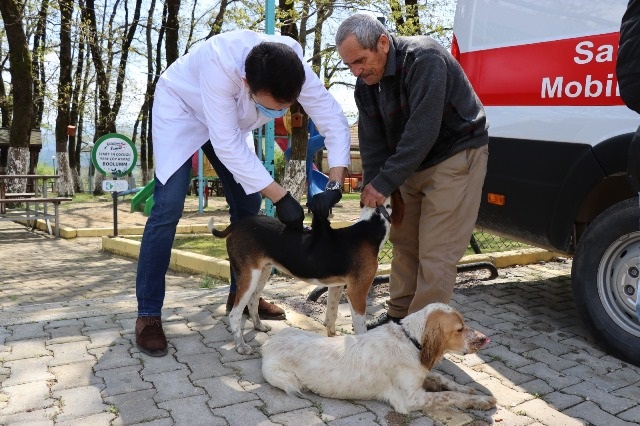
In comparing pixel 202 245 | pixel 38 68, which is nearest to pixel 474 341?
pixel 202 245

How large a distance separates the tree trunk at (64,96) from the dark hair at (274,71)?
678 inches

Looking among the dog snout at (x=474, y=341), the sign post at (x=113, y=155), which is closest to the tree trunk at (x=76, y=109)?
the sign post at (x=113, y=155)

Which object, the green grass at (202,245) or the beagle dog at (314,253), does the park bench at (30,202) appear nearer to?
the green grass at (202,245)

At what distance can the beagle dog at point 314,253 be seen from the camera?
346 cm

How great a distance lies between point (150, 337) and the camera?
3572 mm

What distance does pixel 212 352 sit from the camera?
3625mm

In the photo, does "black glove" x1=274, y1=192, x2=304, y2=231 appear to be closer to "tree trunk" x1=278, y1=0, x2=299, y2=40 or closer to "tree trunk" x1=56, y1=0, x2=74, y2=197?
"tree trunk" x1=278, y1=0, x2=299, y2=40

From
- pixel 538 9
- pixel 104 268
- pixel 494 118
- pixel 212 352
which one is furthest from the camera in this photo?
pixel 104 268

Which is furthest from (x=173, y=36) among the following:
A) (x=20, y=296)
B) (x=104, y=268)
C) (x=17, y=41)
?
(x=20, y=296)

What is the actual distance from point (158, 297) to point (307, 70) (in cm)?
171

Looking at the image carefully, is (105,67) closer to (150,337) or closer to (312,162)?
(312,162)

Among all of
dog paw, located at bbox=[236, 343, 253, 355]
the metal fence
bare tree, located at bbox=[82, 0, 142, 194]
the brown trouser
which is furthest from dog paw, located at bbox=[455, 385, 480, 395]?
bare tree, located at bbox=[82, 0, 142, 194]

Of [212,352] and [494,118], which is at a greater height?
[494,118]

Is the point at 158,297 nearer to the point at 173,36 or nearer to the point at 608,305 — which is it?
the point at 608,305
